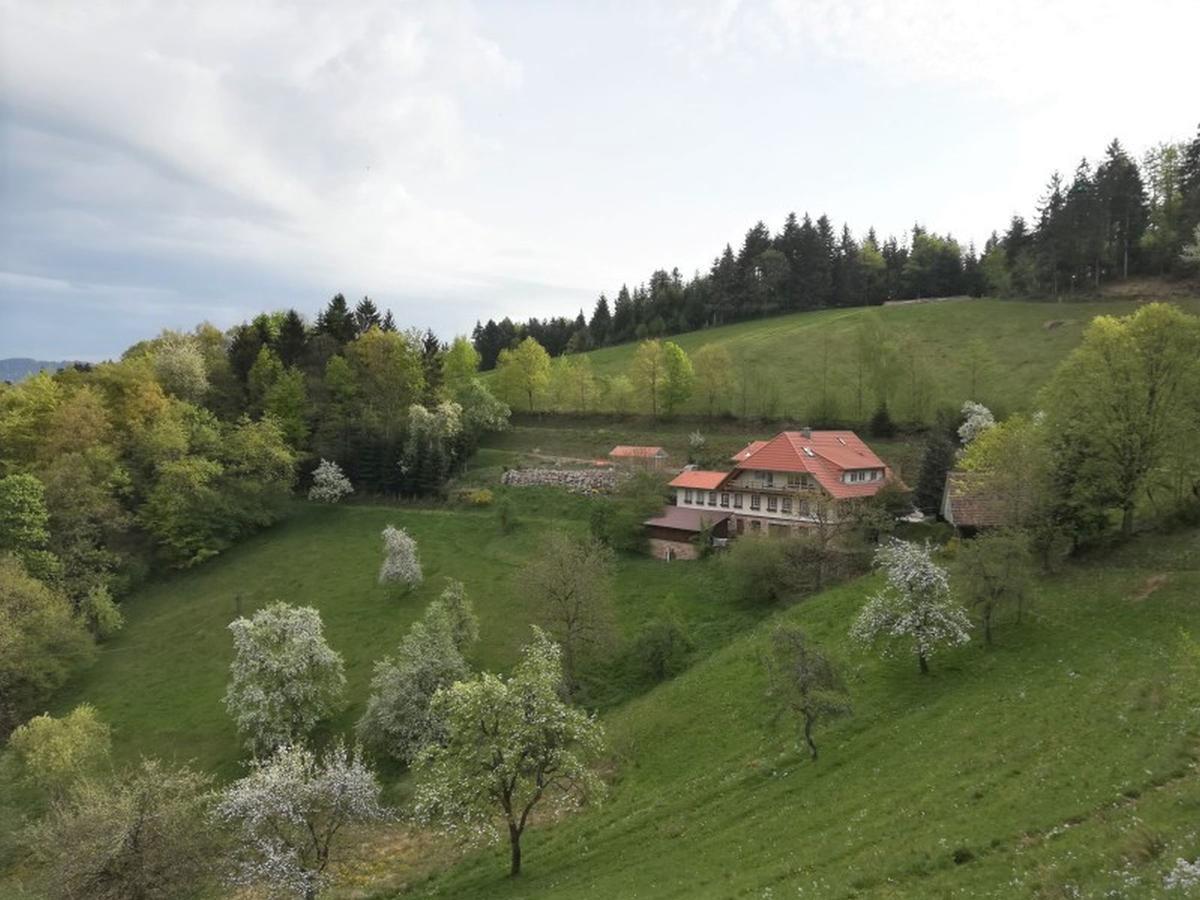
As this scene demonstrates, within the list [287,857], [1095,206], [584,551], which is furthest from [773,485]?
[1095,206]

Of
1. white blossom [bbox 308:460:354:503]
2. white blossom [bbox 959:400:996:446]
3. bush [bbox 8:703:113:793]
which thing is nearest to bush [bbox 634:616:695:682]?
bush [bbox 8:703:113:793]

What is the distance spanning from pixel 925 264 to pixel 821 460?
88263 mm

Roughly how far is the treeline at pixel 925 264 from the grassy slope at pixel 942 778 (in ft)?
268

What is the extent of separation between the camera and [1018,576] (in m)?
29.1

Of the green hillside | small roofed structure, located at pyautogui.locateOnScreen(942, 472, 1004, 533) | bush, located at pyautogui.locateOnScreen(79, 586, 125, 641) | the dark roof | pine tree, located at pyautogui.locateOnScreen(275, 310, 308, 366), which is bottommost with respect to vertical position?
bush, located at pyautogui.locateOnScreen(79, 586, 125, 641)

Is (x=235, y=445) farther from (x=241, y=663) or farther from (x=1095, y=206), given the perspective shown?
(x=1095, y=206)

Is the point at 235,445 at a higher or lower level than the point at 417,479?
higher

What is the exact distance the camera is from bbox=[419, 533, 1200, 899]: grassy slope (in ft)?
49.3

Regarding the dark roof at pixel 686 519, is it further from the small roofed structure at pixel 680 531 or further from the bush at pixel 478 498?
the bush at pixel 478 498

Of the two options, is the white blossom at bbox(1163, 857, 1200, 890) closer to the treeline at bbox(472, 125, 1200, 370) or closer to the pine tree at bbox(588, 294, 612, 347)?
the treeline at bbox(472, 125, 1200, 370)

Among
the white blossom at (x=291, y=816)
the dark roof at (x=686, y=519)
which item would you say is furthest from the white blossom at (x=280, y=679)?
the dark roof at (x=686, y=519)

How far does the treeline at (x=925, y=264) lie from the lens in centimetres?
9675

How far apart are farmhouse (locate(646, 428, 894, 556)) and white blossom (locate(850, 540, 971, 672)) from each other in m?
20.7

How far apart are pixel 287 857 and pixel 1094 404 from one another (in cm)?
4139
